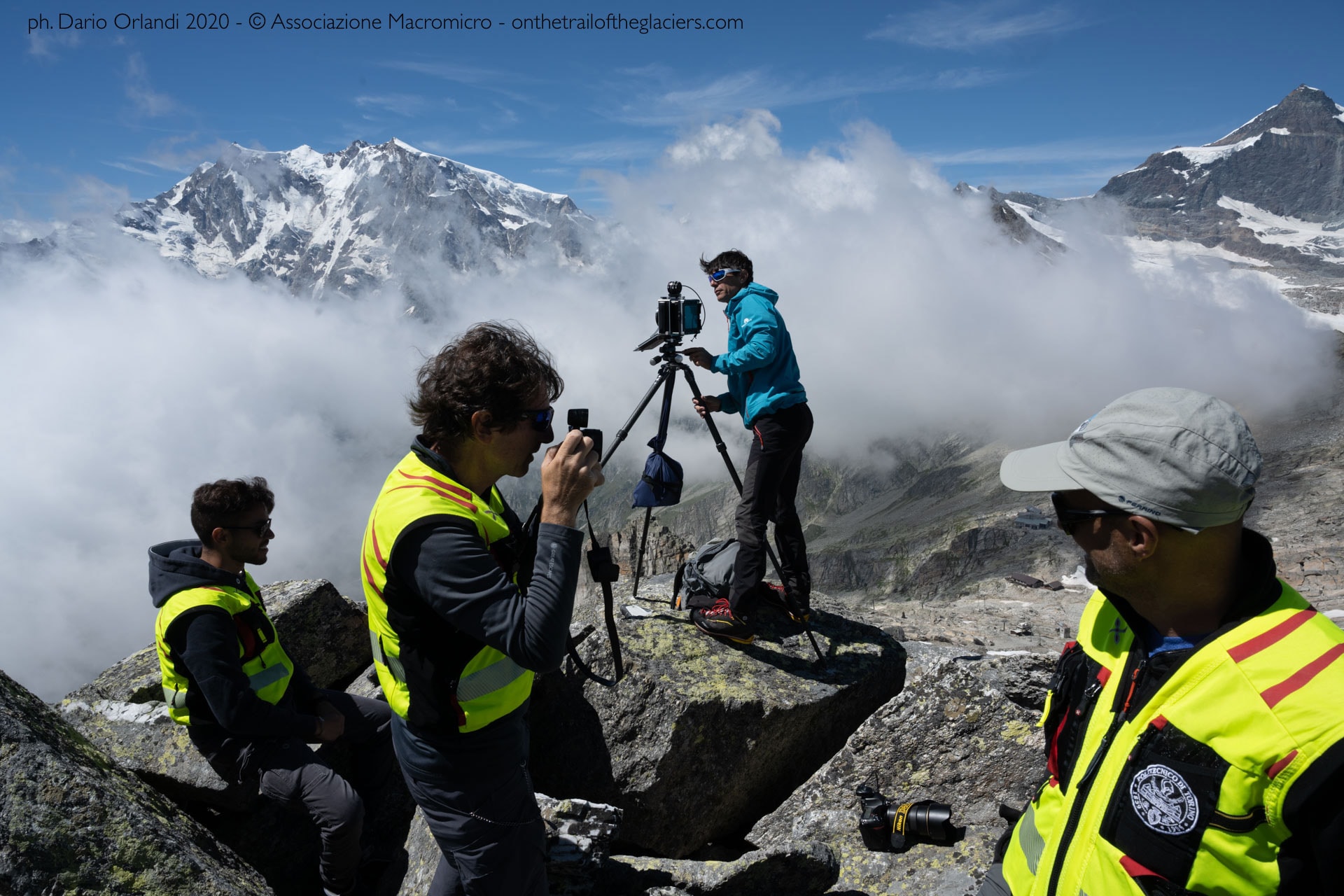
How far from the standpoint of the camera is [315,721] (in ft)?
18.3

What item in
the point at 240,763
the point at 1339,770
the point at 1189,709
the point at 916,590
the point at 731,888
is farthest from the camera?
the point at 916,590

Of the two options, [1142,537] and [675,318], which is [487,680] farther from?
[675,318]

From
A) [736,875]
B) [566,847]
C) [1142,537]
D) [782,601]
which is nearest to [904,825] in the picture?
[736,875]

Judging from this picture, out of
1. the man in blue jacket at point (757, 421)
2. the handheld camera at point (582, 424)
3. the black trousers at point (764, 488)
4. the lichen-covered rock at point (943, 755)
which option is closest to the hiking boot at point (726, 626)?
the man in blue jacket at point (757, 421)

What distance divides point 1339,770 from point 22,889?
14.9ft

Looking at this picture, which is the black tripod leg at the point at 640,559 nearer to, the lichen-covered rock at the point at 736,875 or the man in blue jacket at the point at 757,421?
the man in blue jacket at the point at 757,421

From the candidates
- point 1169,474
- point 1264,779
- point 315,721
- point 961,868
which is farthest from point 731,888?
point 1169,474

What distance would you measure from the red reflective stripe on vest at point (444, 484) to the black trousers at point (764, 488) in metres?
4.66

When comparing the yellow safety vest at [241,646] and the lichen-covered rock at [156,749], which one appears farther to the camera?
the lichen-covered rock at [156,749]

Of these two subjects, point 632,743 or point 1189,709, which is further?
point 632,743

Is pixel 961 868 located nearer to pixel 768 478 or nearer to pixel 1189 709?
pixel 1189 709

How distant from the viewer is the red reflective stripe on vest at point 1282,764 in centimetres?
222

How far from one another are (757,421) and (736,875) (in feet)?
14.6

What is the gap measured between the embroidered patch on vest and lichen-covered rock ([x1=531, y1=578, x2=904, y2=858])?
463 centimetres
